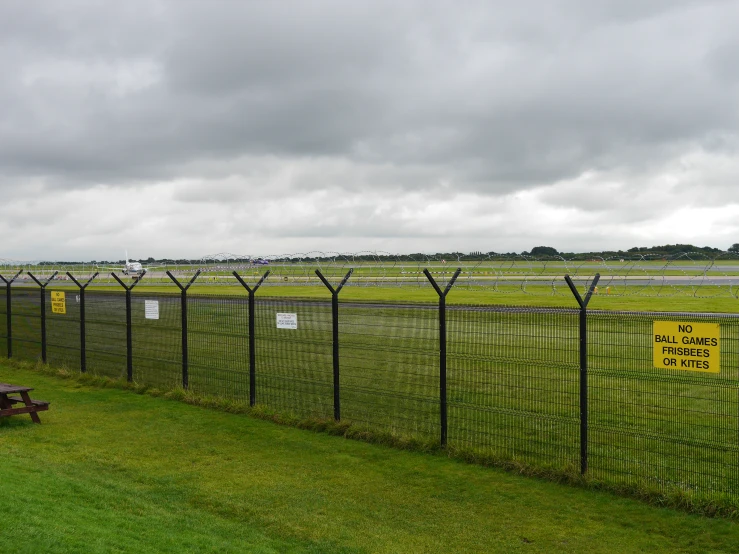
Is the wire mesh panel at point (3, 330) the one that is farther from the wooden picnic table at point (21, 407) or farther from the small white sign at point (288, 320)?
the small white sign at point (288, 320)

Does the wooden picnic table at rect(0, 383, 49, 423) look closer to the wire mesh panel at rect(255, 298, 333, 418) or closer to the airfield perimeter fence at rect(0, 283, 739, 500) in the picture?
the airfield perimeter fence at rect(0, 283, 739, 500)

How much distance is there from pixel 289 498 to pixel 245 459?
176 centimetres

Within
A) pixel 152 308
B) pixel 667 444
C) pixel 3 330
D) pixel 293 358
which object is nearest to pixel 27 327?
pixel 3 330

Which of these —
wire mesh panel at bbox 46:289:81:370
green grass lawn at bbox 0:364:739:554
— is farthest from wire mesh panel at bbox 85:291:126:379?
green grass lawn at bbox 0:364:739:554

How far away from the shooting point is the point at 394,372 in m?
10.5

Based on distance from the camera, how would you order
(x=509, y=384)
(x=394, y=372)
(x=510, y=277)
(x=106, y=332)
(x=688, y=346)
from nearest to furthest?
Result: 1. (x=688, y=346)
2. (x=509, y=384)
3. (x=394, y=372)
4. (x=106, y=332)
5. (x=510, y=277)

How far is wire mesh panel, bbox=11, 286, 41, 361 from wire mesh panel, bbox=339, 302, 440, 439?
10.9m

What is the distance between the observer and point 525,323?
900cm

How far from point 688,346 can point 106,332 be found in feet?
44.1

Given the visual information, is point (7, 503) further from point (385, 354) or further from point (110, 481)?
point (385, 354)

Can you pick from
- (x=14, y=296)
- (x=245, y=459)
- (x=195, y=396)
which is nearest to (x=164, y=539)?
(x=245, y=459)

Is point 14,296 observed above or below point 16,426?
above

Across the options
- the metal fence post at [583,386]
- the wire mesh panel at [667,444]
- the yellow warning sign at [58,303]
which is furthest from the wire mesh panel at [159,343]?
the wire mesh panel at [667,444]

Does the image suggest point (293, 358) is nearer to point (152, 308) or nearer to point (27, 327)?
point (152, 308)
